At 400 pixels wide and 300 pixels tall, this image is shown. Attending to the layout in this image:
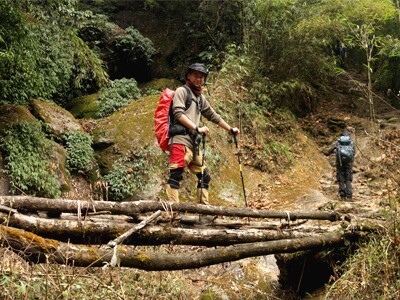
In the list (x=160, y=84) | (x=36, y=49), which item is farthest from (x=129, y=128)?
(x=160, y=84)

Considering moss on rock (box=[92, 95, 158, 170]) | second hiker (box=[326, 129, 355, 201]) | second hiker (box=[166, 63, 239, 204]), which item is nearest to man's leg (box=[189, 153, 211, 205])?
second hiker (box=[166, 63, 239, 204])

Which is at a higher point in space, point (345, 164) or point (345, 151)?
→ point (345, 151)

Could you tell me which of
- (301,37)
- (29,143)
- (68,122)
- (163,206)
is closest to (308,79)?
(301,37)

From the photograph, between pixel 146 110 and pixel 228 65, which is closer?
pixel 146 110

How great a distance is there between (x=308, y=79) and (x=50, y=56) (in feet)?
30.3

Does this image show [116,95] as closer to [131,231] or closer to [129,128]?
[129,128]

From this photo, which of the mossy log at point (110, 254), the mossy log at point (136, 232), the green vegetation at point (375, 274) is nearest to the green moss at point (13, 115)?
the mossy log at point (136, 232)

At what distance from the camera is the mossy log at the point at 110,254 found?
2938mm

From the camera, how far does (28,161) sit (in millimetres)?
8508

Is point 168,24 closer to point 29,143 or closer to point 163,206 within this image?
point 29,143

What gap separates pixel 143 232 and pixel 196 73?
103 inches

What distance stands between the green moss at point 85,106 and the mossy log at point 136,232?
30.9ft

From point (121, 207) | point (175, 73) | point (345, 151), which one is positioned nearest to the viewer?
point (121, 207)

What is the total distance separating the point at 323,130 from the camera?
50.3ft
